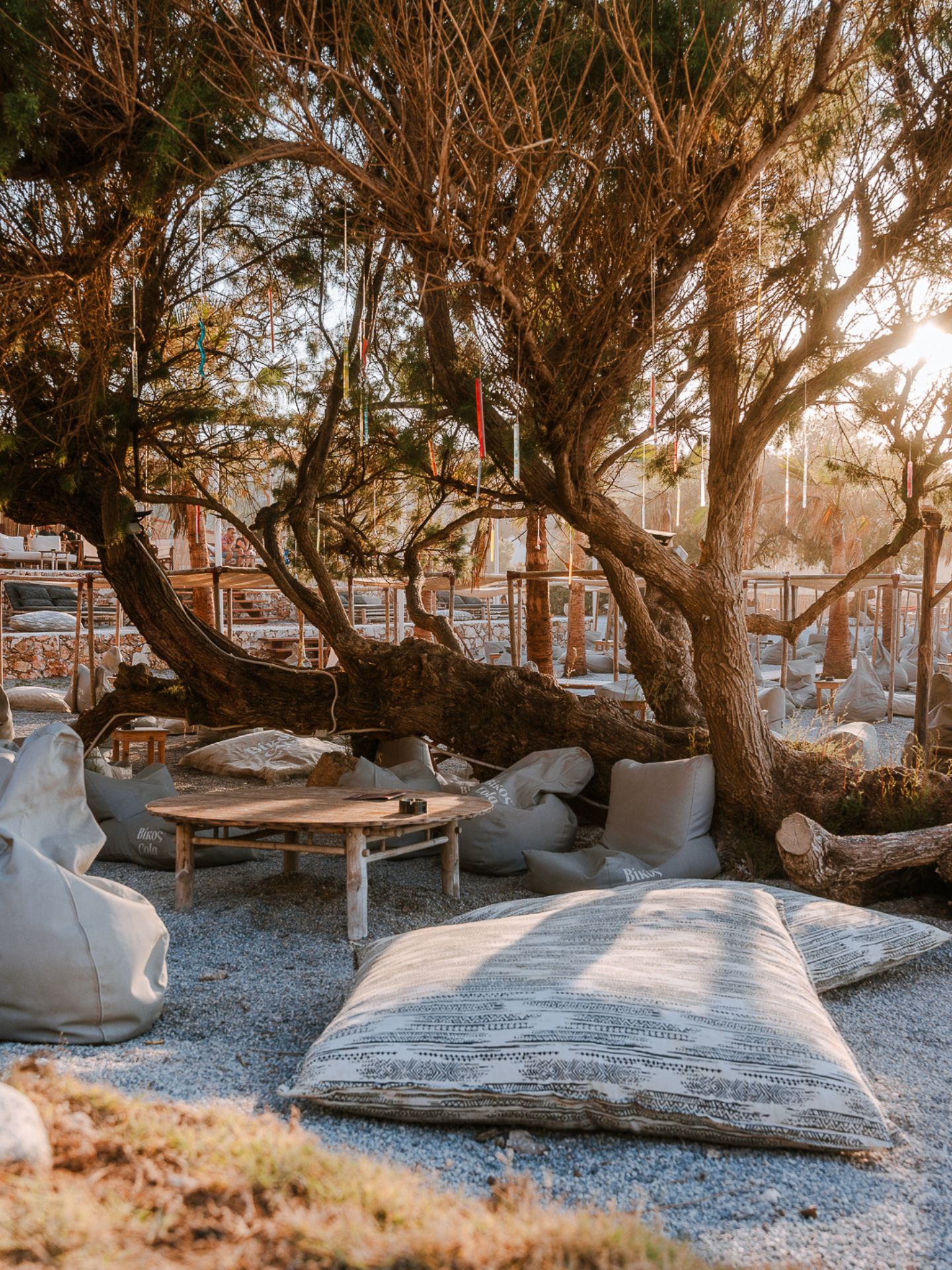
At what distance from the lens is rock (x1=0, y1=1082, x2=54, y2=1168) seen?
5.19ft

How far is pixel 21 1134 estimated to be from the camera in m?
1.62

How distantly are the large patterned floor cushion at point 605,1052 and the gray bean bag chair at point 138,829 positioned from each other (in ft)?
8.64

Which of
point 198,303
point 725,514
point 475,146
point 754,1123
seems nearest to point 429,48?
point 475,146

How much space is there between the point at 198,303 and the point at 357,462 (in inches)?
54.0

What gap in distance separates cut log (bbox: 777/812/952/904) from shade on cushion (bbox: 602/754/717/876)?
0.59m

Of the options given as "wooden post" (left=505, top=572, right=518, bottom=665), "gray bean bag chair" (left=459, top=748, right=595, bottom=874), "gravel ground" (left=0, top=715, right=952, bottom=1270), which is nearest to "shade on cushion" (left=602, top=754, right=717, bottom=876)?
"gray bean bag chair" (left=459, top=748, right=595, bottom=874)

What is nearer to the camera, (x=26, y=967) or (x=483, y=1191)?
(x=483, y=1191)

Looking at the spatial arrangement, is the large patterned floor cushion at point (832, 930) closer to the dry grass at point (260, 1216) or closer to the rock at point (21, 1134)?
the dry grass at point (260, 1216)

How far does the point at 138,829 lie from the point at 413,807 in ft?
6.03

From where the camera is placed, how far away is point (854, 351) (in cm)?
473

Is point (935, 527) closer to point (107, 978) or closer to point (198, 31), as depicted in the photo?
point (198, 31)

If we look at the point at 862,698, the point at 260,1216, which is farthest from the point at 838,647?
the point at 260,1216

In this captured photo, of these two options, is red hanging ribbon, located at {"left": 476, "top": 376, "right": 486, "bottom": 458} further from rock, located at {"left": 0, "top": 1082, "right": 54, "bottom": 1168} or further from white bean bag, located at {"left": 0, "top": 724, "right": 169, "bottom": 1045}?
rock, located at {"left": 0, "top": 1082, "right": 54, "bottom": 1168}

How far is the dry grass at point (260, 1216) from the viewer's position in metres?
1.37
